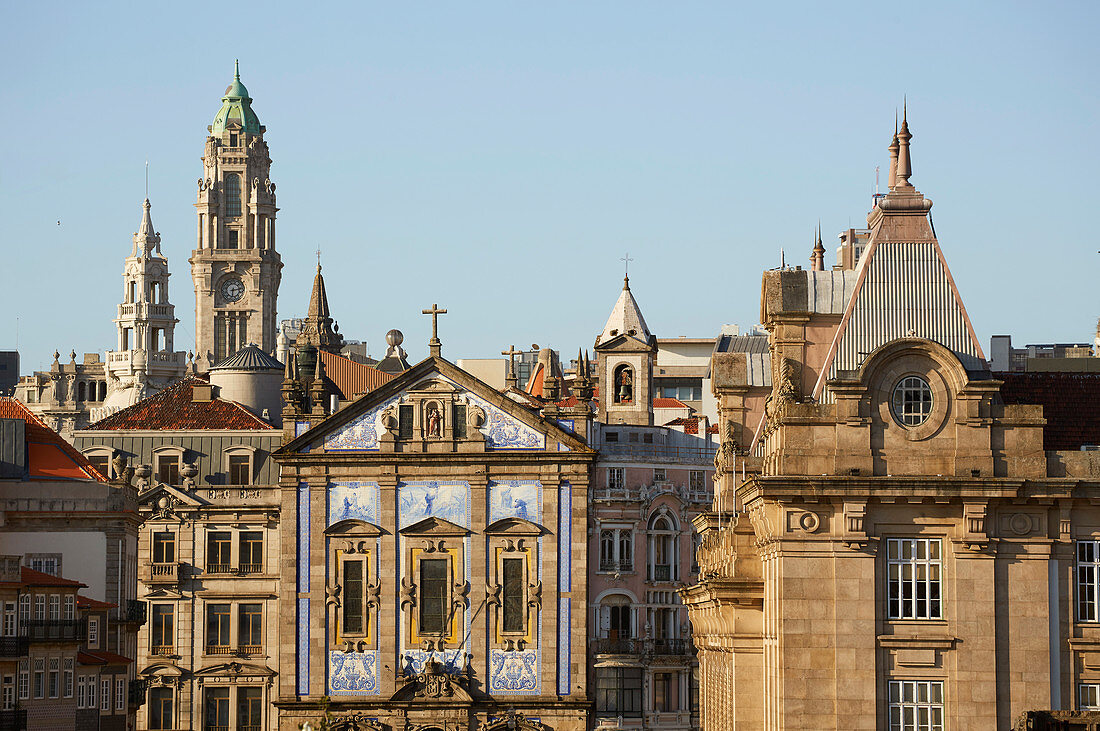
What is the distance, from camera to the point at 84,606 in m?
86.3

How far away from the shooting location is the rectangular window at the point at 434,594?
93.7 metres

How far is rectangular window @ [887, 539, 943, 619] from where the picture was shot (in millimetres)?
60062

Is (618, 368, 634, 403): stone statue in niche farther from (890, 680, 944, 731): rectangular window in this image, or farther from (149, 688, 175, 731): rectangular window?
(890, 680, 944, 731): rectangular window

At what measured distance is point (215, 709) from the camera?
101250 millimetres

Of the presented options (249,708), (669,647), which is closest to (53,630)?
(249,708)

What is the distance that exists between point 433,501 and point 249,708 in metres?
A: 14.5

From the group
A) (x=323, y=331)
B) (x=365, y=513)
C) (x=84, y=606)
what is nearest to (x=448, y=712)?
(x=365, y=513)

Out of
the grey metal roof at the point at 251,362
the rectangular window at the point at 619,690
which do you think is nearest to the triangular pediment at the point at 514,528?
the rectangular window at the point at 619,690

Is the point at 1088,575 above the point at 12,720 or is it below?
above

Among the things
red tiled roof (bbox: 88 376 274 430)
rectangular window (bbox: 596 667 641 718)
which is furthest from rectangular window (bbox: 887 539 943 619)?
red tiled roof (bbox: 88 376 274 430)

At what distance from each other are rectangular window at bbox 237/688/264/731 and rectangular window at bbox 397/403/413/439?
14.8m

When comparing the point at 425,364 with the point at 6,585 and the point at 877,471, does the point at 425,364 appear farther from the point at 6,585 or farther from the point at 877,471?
the point at 877,471

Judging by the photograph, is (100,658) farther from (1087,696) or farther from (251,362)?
(251,362)

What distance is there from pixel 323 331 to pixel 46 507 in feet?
324
